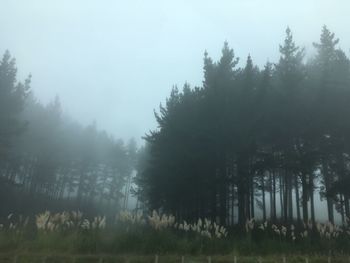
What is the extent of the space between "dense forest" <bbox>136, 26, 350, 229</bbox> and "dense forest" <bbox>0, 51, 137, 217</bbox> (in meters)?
15.7

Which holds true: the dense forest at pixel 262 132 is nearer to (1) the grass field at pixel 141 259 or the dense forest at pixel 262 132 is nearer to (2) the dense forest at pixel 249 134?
(2) the dense forest at pixel 249 134

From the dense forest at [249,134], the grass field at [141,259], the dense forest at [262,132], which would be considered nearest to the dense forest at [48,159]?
the dense forest at [249,134]

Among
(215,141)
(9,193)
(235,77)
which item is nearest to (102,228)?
(215,141)

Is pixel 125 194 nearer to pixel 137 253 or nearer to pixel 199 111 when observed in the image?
pixel 199 111

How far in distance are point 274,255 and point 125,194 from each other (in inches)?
2384

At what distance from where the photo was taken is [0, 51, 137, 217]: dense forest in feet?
129

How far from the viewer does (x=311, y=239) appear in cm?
1703

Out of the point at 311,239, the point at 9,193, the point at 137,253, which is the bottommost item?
the point at 137,253

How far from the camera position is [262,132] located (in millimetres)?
27562

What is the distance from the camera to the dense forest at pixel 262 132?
26.2 metres

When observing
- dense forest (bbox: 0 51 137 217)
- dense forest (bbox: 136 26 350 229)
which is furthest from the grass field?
dense forest (bbox: 0 51 137 217)

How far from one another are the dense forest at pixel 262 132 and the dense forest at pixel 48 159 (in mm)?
15730

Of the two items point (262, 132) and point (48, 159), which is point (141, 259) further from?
point (48, 159)

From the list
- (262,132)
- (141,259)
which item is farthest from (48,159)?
(141,259)
